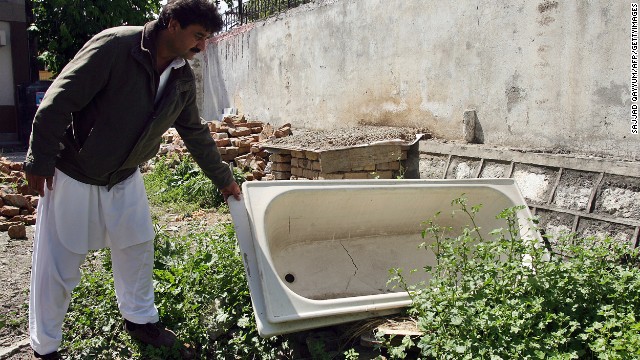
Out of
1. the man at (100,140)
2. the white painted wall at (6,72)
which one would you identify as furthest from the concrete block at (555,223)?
the white painted wall at (6,72)

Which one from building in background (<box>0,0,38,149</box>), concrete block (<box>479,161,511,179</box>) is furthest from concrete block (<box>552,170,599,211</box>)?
building in background (<box>0,0,38,149</box>)

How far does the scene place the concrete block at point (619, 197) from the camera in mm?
3408

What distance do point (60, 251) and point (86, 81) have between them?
0.82m

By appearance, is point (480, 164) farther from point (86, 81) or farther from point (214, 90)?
point (214, 90)

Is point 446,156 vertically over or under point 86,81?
under

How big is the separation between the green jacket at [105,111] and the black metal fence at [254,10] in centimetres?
586

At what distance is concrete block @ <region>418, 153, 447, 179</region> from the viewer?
4934 mm

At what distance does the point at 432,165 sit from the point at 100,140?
319cm

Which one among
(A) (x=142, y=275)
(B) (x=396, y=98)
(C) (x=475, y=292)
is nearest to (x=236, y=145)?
(B) (x=396, y=98)

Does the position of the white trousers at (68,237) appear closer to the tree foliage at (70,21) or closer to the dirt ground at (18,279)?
the dirt ground at (18,279)

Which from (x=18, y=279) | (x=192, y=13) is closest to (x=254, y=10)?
(x=18, y=279)

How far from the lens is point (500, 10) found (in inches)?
179

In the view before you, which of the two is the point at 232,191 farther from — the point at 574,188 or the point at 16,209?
the point at 16,209

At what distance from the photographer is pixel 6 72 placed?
592 inches
